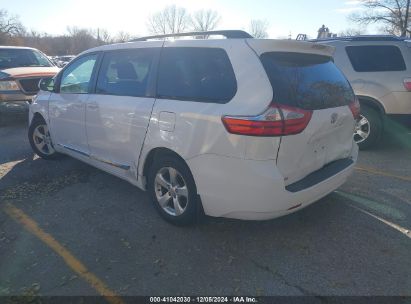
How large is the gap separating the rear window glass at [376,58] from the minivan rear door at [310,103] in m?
2.85

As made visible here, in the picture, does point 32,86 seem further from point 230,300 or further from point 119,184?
point 230,300

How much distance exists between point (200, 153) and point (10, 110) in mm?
6838

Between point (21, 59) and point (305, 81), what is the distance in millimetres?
8878

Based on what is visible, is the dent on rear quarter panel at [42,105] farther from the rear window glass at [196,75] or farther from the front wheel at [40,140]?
the rear window glass at [196,75]

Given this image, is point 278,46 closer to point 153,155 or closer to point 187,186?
point 187,186

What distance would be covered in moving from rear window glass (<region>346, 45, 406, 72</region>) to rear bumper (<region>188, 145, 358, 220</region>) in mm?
3656

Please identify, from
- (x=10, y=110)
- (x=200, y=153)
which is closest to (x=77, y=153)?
(x=200, y=153)

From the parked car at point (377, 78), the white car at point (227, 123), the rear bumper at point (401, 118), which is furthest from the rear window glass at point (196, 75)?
the rear bumper at point (401, 118)

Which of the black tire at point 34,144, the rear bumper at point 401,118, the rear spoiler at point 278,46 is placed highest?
the rear spoiler at point 278,46

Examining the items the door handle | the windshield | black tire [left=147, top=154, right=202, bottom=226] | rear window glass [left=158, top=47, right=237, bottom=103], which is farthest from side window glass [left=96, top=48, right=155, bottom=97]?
the windshield

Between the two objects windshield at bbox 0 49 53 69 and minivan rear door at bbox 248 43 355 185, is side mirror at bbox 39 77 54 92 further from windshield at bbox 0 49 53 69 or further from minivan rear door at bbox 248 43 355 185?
windshield at bbox 0 49 53 69

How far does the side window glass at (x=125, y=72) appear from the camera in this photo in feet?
11.6

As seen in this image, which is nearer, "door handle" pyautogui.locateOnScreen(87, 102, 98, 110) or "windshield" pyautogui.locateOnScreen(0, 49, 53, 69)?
"door handle" pyautogui.locateOnScreen(87, 102, 98, 110)

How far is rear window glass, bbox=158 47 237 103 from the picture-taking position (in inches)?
112
